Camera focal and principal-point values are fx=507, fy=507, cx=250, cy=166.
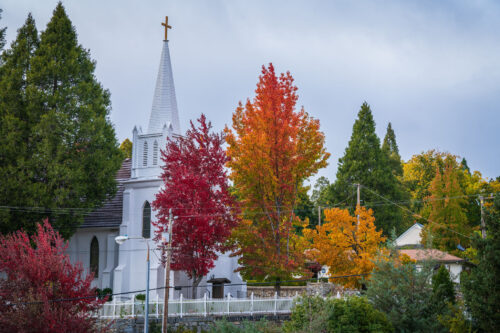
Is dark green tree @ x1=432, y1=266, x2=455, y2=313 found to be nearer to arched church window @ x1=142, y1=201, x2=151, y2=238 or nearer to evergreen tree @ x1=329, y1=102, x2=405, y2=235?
arched church window @ x1=142, y1=201, x2=151, y2=238

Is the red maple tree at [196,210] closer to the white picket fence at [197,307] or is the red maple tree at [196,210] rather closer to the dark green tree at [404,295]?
the white picket fence at [197,307]

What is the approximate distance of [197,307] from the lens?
2744 centimetres

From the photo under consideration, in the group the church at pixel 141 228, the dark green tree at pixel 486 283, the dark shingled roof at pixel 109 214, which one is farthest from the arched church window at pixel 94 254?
the dark green tree at pixel 486 283

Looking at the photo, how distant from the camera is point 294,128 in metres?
29.4

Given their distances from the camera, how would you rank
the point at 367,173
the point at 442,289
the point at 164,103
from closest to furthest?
the point at 442,289 < the point at 164,103 < the point at 367,173

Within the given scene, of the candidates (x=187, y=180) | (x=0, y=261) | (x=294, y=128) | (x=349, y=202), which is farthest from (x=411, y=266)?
(x=349, y=202)

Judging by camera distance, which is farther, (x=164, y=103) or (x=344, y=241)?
(x=164, y=103)

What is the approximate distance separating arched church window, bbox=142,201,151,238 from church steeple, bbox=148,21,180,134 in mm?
5236

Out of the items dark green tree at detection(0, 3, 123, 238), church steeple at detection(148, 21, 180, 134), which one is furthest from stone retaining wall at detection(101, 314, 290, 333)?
church steeple at detection(148, 21, 180, 134)

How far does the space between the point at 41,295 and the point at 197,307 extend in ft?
35.9

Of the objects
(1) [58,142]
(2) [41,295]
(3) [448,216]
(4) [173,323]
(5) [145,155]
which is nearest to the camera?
(2) [41,295]

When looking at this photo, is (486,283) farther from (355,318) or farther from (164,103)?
(164,103)

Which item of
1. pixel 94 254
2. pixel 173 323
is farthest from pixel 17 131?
pixel 173 323

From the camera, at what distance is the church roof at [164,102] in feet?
115
